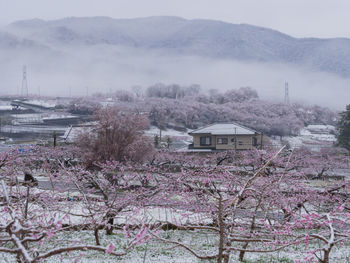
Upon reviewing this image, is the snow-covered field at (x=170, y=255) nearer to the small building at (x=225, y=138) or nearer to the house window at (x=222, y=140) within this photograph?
the small building at (x=225, y=138)

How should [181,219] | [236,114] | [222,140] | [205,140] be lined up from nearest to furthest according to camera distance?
1. [181,219]
2. [222,140]
3. [205,140]
4. [236,114]

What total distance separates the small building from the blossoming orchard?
25.0m

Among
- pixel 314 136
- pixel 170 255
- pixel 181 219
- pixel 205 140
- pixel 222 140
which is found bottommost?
pixel 314 136

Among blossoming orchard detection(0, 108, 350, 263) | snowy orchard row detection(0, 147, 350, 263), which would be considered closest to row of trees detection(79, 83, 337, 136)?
blossoming orchard detection(0, 108, 350, 263)

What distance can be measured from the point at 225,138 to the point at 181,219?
29800mm

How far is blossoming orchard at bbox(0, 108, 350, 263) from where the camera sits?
3.27 metres

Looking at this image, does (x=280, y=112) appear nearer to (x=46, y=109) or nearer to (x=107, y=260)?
(x=46, y=109)

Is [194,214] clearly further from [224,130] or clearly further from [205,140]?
[224,130]

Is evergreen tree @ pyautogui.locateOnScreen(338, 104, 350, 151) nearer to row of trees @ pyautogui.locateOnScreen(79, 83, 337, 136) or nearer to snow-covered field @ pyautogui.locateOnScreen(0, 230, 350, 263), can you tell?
row of trees @ pyautogui.locateOnScreen(79, 83, 337, 136)

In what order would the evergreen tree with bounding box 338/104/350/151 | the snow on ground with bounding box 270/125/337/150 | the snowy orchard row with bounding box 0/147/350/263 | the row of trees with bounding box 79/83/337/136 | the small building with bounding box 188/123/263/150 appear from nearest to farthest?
the snowy orchard row with bounding box 0/147/350/263 → the evergreen tree with bounding box 338/104/350/151 → the small building with bounding box 188/123/263/150 → the snow on ground with bounding box 270/125/337/150 → the row of trees with bounding box 79/83/337/136

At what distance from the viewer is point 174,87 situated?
346 feet

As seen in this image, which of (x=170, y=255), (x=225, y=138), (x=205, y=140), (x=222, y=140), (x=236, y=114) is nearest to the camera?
(x=170, y=255)

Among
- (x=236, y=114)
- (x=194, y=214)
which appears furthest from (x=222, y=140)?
(x=236, y=114)

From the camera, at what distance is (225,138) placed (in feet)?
117
